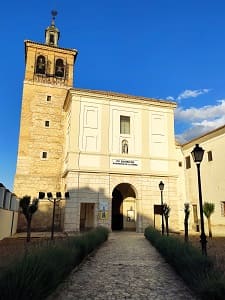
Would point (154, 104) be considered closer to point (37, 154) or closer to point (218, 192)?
point (218, 192)

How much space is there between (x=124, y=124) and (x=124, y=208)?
7.79 m

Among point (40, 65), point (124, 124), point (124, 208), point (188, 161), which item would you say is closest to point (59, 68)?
point (40, 65)

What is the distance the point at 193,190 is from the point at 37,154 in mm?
14195

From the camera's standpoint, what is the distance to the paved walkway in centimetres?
477

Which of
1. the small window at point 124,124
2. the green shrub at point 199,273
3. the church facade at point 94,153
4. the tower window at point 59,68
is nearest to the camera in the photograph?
the green shrub at point 199,273

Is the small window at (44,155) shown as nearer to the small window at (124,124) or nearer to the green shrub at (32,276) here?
the small window at (124,124)

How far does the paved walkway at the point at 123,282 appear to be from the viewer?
477 centimetres

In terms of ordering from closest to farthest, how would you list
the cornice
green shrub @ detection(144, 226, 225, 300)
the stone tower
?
green shrub @ detection(144, 226, 225, 300)
the cornice
the stone tower

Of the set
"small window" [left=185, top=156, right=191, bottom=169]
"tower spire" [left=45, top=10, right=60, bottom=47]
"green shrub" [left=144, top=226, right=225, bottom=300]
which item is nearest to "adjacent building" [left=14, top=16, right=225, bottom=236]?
"small window" [left=185, top=156, right=191, bottom=169]

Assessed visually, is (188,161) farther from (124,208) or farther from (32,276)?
(32,276)

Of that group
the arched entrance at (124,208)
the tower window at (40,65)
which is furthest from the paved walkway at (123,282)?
the tower window at (40,65)

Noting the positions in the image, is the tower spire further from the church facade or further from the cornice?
the cornice

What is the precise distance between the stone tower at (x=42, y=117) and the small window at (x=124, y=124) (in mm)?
6165

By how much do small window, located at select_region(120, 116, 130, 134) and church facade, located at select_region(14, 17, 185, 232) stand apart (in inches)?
1.0
